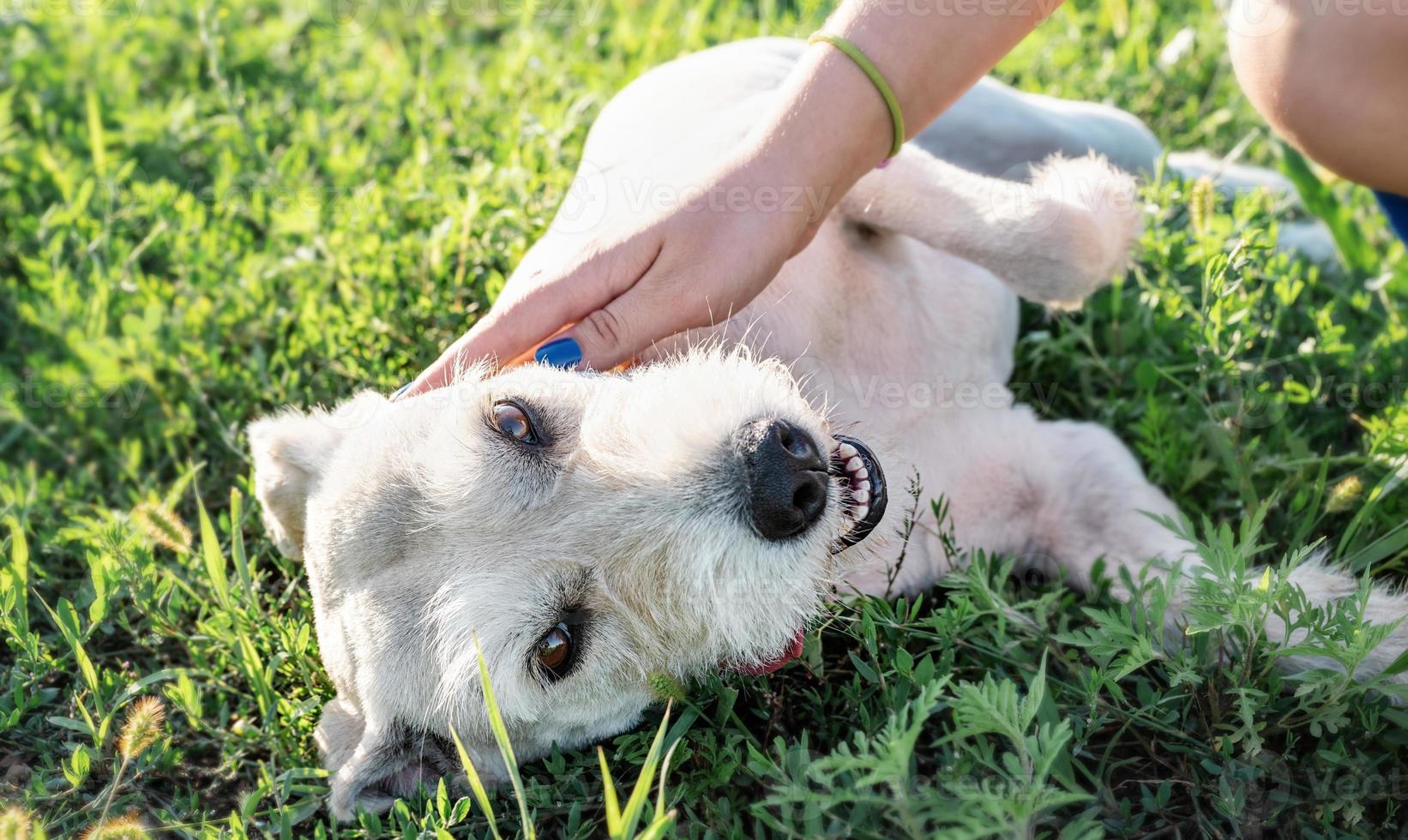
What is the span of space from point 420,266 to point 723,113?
1231 mm

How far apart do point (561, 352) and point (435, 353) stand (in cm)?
115

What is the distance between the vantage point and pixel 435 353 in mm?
3887

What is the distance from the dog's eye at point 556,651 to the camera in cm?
253

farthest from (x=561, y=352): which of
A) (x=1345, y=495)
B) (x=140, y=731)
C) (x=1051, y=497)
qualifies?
(x=1345, y=495)

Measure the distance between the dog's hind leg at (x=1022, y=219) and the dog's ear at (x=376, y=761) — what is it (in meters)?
2.00

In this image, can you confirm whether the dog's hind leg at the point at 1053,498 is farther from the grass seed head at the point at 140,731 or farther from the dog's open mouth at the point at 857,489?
the grass seed head at the point at 140,731

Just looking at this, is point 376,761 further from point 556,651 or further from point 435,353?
point 435,353

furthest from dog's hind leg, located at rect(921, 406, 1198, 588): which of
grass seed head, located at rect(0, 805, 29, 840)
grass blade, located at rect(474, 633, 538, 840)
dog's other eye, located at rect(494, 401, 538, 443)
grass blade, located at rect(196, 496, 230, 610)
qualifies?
grass seed head, located at rect(0, 805, 29, 840)

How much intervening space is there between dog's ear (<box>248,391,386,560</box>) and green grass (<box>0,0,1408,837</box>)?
14 cm

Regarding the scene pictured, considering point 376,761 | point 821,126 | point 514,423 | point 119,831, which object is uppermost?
point 821,126

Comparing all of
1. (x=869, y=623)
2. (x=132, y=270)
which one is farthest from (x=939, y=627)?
(x=132, y=270)

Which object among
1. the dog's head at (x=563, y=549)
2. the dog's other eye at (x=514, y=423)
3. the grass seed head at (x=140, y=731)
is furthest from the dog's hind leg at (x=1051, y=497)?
the grass seed head at (x=140, y=731)

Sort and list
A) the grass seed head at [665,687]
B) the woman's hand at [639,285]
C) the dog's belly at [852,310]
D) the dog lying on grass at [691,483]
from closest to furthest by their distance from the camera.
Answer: the dog lying on grass at [691,483]
the grass seed head at [665,687]
the woman's hand at [639,285]
the dog's belly at [852,310]

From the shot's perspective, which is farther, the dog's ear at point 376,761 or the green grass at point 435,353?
the dog's ear at point 376,761
